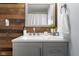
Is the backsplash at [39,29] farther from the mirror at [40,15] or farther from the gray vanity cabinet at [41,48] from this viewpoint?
the gray vanity cabinet at [41,48]

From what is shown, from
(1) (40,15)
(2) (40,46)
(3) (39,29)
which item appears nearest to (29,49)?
(2) (40,46)

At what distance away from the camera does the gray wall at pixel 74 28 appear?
1374mm

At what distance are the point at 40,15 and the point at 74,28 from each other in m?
0.50

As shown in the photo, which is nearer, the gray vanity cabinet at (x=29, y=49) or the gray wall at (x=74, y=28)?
the gray wall at (x=74, y=28)

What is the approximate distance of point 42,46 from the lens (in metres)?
1.64

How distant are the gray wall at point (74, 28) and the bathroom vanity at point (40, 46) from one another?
130mm

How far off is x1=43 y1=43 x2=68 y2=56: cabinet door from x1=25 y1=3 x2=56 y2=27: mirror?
0.27 m

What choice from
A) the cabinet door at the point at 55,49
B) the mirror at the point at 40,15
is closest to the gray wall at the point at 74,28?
the cabinet door at the point at 55,49

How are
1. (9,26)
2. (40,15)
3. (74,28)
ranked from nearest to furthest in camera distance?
(74,28)
(9,26)
(40,15)

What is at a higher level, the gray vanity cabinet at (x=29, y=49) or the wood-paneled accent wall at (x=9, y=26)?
the wood-paneled accent wall at (x=9, y=26)

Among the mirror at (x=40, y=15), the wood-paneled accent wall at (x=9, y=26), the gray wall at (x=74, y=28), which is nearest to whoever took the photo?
the gray wall at (x=74, y=28)

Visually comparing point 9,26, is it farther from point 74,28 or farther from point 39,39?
point 74,28

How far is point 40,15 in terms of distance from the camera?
5.68 feet

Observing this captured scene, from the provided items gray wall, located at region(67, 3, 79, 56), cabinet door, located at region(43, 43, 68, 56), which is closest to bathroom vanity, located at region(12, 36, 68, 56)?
cabinet door, located at region(43, 43, 68, 56)
